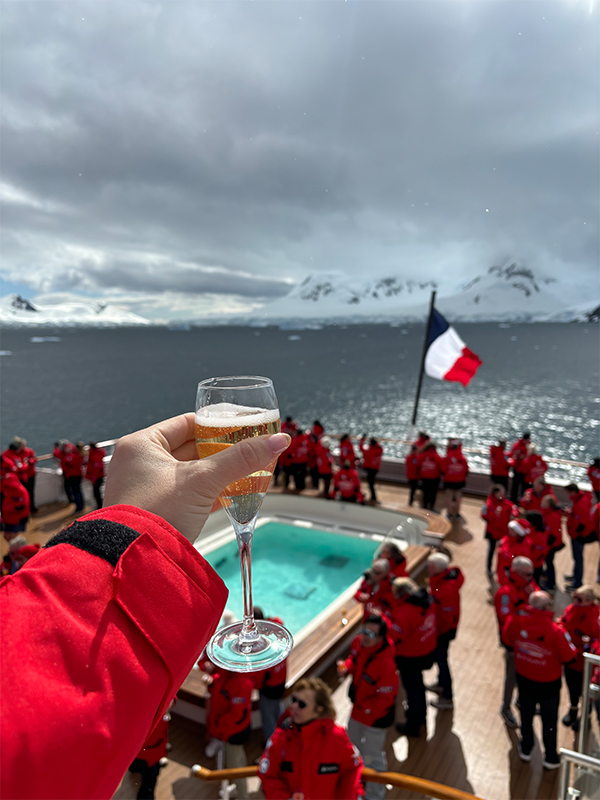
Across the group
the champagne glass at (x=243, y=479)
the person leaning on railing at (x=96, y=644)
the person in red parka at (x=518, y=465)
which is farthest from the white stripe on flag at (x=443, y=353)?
the person leaning on railing at (x=96, y=644)

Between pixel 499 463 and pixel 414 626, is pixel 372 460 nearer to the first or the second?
pixel 499 463

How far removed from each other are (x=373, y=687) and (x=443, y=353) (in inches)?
434

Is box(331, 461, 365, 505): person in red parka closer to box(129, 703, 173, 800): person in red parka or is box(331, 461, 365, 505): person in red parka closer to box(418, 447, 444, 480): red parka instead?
box(418, 447, 444, 480): red parka

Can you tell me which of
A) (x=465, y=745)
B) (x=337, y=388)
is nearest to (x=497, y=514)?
(x=465, y=745)

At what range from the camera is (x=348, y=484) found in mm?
9500

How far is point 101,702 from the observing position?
464mm


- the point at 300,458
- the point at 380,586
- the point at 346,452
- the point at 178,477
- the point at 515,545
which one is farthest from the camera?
the point at 300,458

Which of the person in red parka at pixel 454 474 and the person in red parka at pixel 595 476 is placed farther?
the person in red parka at pixel 454 474

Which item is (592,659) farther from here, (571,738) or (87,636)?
(87,636)

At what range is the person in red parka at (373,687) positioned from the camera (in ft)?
12.2

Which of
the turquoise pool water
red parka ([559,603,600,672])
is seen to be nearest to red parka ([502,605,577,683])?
red parka ([559,603,600,672])

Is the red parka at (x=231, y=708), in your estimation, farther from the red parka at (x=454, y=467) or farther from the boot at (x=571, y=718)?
the red parka at (x=454, y=467)

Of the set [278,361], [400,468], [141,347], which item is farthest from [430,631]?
[141,347]

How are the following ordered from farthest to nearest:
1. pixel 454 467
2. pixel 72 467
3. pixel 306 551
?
pixel 72 467
pixel 454 467
pixel 306 551
